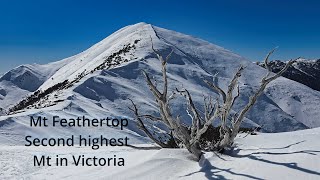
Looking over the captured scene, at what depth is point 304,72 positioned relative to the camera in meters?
114

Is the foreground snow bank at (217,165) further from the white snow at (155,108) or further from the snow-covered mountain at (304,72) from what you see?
the snow-covered mountain at (304,72)

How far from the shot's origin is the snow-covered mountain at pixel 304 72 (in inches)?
4168

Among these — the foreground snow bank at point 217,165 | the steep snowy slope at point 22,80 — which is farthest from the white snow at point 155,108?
the steep snowy slope at point 22,80

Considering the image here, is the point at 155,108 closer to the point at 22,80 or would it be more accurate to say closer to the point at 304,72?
the point at 22,80

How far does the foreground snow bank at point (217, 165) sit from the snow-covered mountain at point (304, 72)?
90849 millimetres

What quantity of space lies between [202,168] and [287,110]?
38.5 m

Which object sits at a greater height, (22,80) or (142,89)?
(22,80)

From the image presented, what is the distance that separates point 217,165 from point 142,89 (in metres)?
28.3

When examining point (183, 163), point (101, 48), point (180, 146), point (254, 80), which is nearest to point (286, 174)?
point (183, 163)

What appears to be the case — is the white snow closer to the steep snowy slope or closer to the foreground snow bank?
the foreground snow bank

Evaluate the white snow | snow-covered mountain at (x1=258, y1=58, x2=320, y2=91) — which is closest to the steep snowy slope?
the white snow

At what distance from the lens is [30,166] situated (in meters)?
10.6

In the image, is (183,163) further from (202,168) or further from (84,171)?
(84,171)

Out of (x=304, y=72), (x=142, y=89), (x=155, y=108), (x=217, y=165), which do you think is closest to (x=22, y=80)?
(x=142, y=89)
